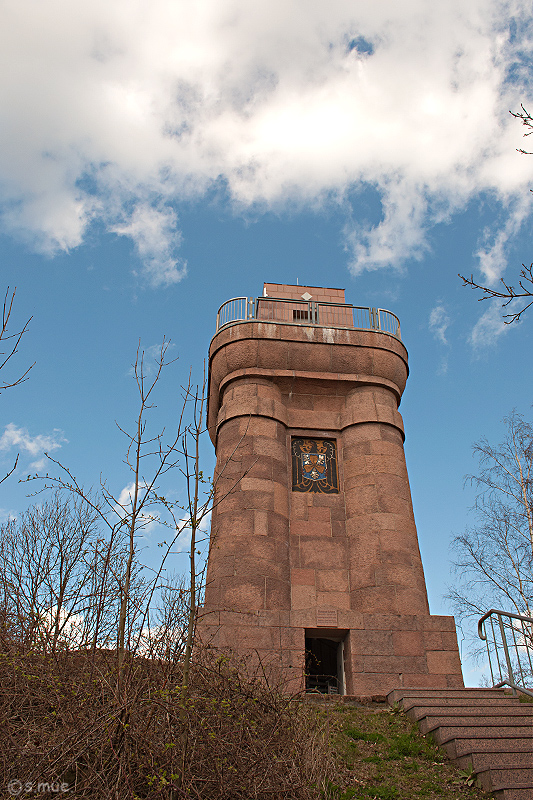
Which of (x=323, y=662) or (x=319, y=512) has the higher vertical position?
(x=319, y=512)

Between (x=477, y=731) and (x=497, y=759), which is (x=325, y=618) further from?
(x=497, y=759)

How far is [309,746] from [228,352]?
864 cm

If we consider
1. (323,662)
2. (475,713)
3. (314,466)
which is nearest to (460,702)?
(475,713)

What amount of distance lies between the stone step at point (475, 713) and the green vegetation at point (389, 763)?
0.21 metres

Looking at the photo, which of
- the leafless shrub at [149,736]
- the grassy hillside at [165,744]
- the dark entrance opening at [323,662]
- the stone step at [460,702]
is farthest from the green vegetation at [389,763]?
the dark entrance opening at [323,662]

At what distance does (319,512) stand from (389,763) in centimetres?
561

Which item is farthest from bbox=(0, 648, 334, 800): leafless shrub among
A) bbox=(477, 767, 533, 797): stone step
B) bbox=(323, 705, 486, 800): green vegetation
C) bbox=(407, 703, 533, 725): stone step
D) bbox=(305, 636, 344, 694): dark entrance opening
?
bbox=(305, 636, 344, 694): dark entrance opening

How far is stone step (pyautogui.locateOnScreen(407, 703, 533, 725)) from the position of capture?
7.41 metres

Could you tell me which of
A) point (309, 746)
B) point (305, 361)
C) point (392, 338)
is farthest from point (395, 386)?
point (309, 746)

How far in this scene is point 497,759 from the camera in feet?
20.4

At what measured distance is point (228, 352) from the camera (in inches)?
→ 523

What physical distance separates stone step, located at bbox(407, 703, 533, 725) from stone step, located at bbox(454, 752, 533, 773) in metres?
0.91

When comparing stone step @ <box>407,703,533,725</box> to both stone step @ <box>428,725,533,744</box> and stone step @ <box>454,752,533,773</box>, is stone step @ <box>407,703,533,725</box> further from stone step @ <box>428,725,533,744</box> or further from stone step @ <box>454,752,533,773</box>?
stone step @ <box>454,752,533,773</box>

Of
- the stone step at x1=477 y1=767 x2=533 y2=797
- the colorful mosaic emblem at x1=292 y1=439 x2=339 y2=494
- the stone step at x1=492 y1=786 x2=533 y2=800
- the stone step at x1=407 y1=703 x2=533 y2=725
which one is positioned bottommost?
the stone step at x1=492 y1=786 x2=533 y2=800
